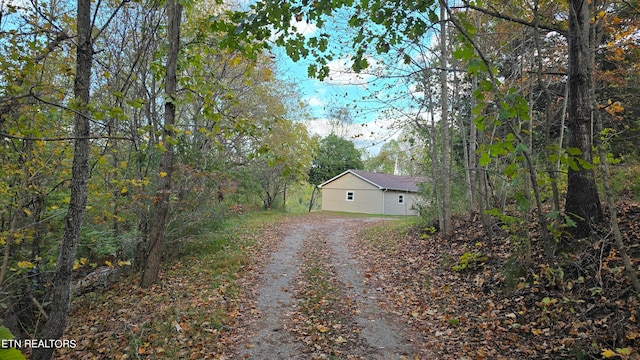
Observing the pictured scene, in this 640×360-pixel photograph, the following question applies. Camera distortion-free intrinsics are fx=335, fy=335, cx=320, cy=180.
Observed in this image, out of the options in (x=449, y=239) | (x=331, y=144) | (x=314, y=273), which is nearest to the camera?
(x=314, y=273)

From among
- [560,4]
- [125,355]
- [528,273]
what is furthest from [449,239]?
[125,355]

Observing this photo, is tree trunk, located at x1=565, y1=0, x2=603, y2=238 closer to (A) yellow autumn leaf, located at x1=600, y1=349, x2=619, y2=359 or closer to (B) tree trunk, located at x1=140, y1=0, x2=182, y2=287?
(A) yellow autumn leaf, located at x1=600, y1=349, x2=619, y2=359

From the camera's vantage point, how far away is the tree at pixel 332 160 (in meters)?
33.1

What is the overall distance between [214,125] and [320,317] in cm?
361

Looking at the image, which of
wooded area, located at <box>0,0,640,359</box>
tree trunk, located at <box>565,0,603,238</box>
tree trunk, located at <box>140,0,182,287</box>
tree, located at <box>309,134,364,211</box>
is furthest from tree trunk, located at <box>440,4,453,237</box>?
tree, located at <box>309,134,364,211</box>

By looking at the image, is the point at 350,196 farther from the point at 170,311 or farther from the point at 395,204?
the point at 170,311

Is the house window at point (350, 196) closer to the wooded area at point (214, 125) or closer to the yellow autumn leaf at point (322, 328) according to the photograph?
the wooded area at point (214, 125)

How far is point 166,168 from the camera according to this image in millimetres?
6891

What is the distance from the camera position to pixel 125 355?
456cm

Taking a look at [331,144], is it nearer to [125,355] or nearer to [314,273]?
[314,273]

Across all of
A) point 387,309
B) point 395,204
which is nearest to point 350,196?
point 395,204

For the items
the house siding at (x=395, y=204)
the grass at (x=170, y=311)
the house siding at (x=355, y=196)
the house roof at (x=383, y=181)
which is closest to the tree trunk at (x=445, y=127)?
the grass at (x=170, y=311)

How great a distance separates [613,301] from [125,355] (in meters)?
6.23

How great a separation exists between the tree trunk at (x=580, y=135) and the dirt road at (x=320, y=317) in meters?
3.15
